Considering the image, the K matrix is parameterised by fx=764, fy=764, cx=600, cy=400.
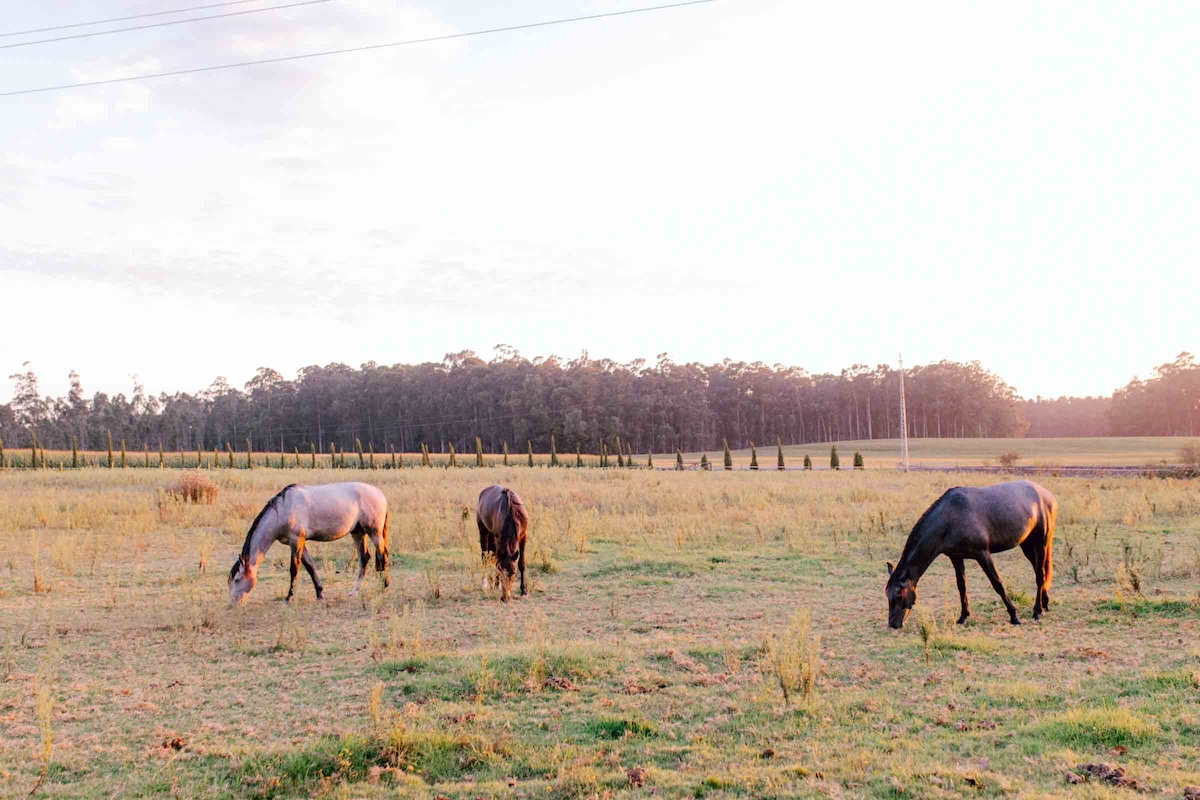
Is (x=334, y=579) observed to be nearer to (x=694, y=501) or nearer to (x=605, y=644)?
(x=605, y=644)

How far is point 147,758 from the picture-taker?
17.7 ft

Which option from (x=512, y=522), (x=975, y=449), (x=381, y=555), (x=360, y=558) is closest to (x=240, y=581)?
(x=360, y=558)

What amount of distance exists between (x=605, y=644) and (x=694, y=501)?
48.0ft

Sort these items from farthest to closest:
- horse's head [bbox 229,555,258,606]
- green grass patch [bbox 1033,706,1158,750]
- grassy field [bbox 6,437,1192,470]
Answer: grassy field [bbox 6,437,1192,470] → horse's head [bbox 229,555,258,606] → green grass patch [bbox 1033,706,1158,750]

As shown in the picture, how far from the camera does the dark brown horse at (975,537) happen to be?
29.5 ft

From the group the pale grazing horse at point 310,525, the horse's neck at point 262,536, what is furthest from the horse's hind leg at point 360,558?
the horse's neck at point 262,536

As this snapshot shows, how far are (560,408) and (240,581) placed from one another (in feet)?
285

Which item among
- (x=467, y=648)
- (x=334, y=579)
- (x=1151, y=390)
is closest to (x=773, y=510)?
(x=334, y=579)

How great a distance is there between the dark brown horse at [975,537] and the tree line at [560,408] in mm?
82095

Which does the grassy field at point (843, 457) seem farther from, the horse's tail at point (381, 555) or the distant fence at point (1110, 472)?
the horse's tail at point (381, 555)

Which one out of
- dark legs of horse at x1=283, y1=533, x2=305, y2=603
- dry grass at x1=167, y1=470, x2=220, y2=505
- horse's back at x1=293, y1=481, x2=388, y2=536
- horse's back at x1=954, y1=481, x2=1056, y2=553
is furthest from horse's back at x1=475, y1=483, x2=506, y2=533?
dry grass at x1=167, y1=470, x2=220, y2=505

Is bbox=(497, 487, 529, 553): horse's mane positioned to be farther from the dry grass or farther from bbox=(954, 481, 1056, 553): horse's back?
the dry grass

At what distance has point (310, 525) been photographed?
1166 cm

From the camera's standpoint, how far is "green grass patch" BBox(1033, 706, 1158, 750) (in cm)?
508
